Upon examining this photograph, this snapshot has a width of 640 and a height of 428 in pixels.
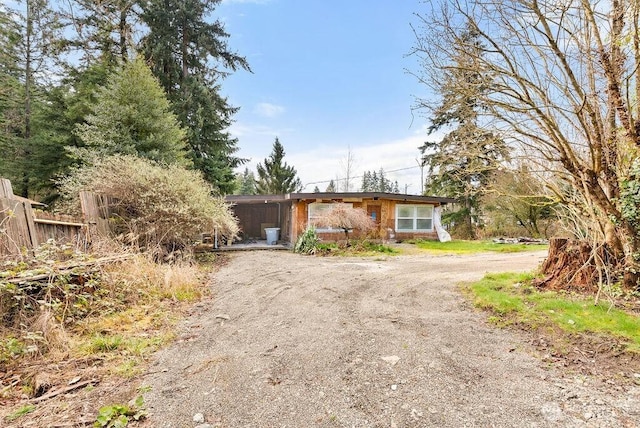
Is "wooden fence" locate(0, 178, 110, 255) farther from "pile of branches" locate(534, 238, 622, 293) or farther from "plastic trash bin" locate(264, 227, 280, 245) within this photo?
"plastic trash bin" locate(264, 227, 280, 245)

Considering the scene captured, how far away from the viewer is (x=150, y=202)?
7387 mm

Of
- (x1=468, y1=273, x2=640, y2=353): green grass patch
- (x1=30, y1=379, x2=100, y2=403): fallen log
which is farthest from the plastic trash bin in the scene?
(x1=30, y1=379, x2=100, y2=403): fallen log

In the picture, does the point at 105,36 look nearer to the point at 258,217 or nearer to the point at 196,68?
the point at 196,68

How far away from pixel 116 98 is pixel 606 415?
13.7m

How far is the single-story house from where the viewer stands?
1376 centimetres

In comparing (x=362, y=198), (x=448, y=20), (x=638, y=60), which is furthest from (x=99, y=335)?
(x=362, y=198)

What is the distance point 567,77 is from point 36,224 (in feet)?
26.4

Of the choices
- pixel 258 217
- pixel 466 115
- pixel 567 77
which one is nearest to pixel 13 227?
pixel 466 115

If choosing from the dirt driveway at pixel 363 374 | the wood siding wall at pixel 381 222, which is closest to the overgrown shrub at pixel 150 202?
the dirt driveway at pixel 363 374

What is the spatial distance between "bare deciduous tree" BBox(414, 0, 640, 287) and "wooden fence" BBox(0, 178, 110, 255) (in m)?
6.01

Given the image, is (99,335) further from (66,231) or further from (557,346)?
(557,346)

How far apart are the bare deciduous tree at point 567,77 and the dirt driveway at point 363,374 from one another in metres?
2.68

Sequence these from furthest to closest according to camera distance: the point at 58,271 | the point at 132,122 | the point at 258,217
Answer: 1. the point at 258,217
2. the point at 132,122
3. the point at 58,271

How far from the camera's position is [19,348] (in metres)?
2.82
